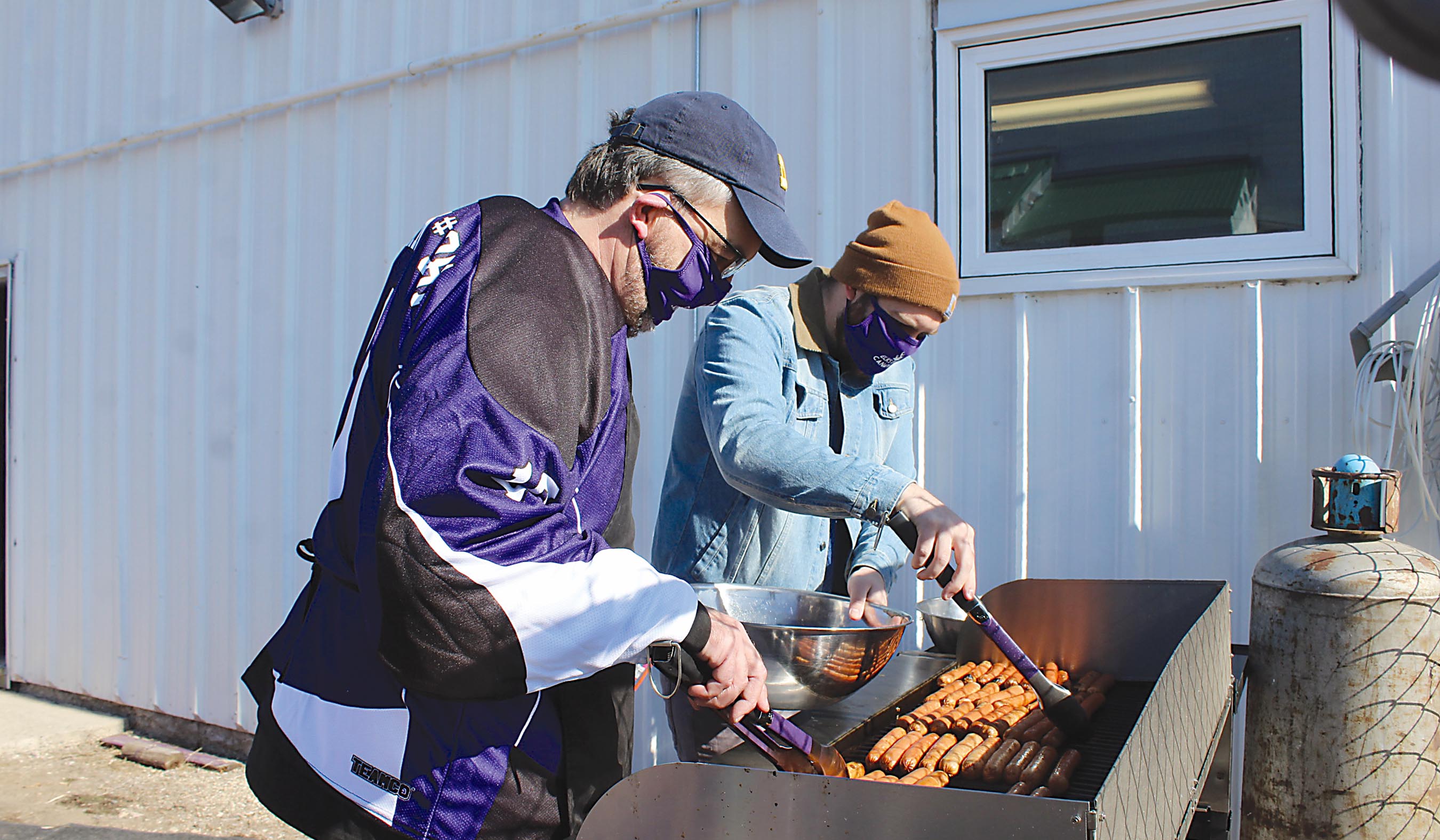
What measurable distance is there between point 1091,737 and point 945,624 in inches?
27.8

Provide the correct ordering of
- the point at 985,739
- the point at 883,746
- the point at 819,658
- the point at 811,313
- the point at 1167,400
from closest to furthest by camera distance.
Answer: the point at 819,658 → the point at 883,746 → the point at 985,739 → the point at 811,313 → the point at 1167,400

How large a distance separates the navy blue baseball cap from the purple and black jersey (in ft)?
0.73

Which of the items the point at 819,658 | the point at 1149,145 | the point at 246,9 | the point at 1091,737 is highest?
the point at 246,9

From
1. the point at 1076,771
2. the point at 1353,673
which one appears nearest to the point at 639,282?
the point at 1076,771

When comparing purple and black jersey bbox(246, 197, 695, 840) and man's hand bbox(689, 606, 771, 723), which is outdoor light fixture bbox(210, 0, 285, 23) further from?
man's hand bbox(689, 606, 771, 723)

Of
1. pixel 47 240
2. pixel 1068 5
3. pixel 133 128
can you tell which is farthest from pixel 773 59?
pixel 47 240

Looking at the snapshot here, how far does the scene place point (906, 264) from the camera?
100 inches

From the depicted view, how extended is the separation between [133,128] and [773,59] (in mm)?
4326

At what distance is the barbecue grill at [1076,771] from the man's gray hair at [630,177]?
3.07 feet

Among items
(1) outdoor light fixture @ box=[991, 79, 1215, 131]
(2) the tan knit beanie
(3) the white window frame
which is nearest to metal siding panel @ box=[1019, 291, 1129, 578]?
(3) the white window frame

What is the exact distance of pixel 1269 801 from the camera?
2820 mm

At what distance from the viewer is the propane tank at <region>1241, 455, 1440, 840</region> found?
261 centimetres

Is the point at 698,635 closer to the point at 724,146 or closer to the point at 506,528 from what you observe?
the point at 506,528

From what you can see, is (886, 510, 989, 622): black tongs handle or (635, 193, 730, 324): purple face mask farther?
(886, 510, 989, 622): black tongs handle
